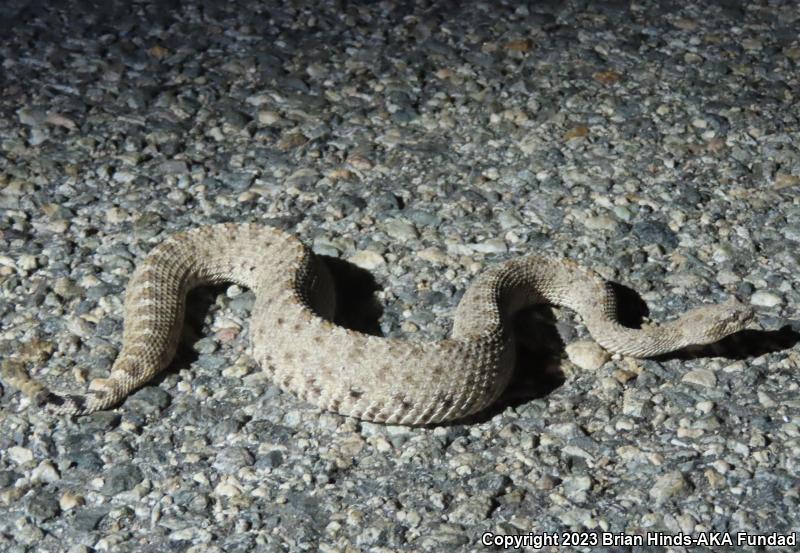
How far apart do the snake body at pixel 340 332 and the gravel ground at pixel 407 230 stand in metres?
0.13

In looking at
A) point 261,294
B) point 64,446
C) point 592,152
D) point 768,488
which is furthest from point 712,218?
point 64,446

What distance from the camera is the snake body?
5.77 meters

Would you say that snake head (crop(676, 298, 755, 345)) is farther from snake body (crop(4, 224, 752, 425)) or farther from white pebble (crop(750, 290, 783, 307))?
white pebble (crop(750, 290, 783, 307))

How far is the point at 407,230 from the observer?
7406 millimetres

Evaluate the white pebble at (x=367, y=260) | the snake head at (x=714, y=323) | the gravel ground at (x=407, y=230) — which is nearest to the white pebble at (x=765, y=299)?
the gravel ground at (x=407, y=230)

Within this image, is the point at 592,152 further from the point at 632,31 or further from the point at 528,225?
the point at 632,31

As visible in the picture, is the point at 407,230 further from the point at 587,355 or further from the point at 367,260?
the point at 587,355

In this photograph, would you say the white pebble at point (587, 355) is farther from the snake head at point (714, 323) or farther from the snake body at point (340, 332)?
the snake head at point (714, 323)

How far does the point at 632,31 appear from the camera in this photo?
9.88 metres

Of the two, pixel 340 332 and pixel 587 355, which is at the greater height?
pixel 340 332

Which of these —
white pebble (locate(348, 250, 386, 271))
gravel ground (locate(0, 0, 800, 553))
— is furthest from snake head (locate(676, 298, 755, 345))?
white pebble (locate(348, 250, 386, 271))

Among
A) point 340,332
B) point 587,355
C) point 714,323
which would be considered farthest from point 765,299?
point 340,332

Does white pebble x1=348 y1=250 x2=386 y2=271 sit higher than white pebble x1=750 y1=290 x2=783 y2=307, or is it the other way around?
white pebble x1=750 y1=290 x2=783 y2=307

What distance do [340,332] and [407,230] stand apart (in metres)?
1.61
